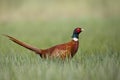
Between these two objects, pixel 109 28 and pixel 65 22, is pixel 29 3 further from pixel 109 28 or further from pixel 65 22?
pixel 109 28

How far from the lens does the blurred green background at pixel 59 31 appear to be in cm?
164

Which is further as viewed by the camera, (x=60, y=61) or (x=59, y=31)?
(x=59, y=31)

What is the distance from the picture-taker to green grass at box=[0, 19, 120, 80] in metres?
1.54

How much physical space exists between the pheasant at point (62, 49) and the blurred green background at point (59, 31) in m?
0.03

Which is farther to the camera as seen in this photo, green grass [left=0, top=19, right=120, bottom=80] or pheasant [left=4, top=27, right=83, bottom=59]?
pheasant [left=4, top=27, right=83, bottom=59]

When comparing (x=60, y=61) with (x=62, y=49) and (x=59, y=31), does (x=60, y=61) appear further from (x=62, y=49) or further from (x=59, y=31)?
(x=59, y=31)

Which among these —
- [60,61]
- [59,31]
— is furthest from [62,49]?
[59,31]

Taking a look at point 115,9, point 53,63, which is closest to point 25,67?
point 53,63

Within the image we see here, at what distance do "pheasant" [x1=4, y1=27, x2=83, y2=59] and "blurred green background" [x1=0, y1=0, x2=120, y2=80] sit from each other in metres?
0.03

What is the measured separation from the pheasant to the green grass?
26mm

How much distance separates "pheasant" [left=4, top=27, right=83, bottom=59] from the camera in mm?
1702

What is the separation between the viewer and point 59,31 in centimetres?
187

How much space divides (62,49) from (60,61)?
6cm

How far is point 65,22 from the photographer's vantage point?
188 cm
